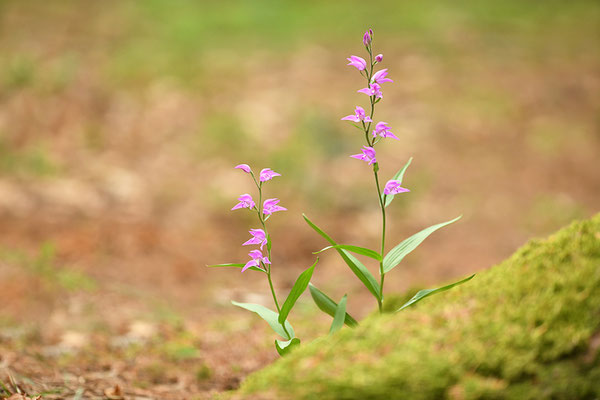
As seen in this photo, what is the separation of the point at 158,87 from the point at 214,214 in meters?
2.67

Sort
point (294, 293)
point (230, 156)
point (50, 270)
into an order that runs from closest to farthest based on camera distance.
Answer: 1. point (294, 293)
2. point (50, 270)
3. point (230, 156)

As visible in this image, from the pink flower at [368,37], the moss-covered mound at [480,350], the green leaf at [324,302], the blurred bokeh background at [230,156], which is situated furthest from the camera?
the blurred bokeh background at [230,156]

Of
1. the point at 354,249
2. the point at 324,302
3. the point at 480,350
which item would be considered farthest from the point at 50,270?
the point at 480,350

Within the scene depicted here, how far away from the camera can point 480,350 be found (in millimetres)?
1372

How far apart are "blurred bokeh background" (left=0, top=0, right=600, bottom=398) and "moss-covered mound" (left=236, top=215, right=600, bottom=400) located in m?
1.19

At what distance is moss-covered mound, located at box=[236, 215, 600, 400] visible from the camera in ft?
4.36

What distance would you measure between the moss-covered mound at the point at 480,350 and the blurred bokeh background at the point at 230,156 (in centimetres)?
119

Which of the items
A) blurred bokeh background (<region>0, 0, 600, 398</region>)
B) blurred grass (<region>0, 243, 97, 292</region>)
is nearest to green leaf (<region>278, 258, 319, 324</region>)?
blurred bokeh background (<region>0, 0, 600, 398</region>)

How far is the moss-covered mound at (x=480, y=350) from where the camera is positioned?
4.36 feet

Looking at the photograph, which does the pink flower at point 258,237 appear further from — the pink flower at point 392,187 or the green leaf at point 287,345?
the pink flower at point 392,187

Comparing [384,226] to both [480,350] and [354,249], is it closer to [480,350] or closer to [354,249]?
[354,249]

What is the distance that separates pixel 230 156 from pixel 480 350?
4.91 metres

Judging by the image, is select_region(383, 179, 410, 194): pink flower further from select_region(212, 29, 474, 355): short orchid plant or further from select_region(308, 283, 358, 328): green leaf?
select_region(308, 283, 358, 328): green leaf

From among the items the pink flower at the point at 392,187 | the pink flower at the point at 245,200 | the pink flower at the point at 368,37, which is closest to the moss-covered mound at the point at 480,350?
the pink flower at the point at 392,187
